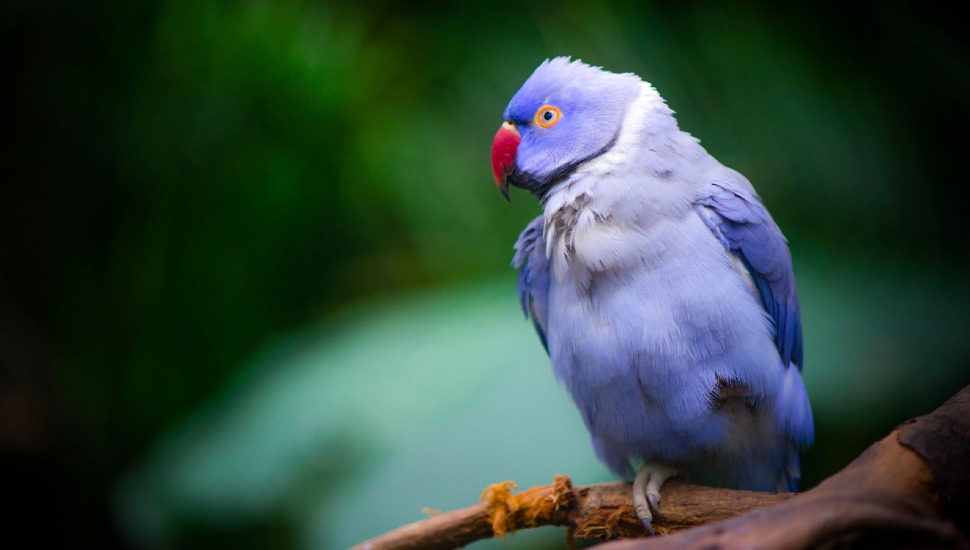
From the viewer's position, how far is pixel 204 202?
3.28 meters

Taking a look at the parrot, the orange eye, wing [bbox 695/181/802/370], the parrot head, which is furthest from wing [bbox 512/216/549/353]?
wing [bbox 695/181/802/370]

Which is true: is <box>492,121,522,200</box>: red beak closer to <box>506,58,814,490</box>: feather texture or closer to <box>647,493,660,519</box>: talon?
<box>506,58,814,490</box>: feather texture

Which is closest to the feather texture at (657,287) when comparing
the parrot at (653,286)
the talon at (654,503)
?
the parrot at (653,286)

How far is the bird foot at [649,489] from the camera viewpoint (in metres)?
1.86

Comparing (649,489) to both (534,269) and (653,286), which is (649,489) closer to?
(653,286)

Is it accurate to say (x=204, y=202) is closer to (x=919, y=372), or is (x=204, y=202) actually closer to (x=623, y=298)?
(x=623, y=298)

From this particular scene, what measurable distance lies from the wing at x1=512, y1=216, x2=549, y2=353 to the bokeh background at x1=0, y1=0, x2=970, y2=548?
2.54 ft

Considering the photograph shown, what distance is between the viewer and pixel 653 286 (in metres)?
1.76

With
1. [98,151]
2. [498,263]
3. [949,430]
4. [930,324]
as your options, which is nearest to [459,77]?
[498,263]

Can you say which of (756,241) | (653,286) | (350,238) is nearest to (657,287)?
(653,286)

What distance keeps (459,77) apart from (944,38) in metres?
2.05

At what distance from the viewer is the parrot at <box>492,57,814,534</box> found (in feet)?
5.80

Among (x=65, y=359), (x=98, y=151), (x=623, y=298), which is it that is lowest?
(x=623, y=298)

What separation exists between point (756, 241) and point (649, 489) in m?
0.70
